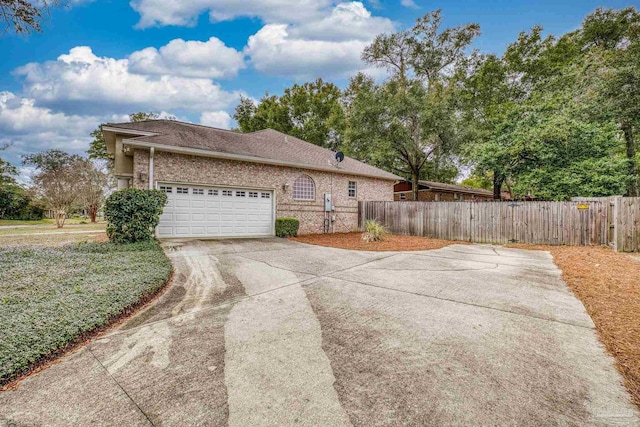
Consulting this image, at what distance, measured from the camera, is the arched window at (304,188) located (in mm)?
12498

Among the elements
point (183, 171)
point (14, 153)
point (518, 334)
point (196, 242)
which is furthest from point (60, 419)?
point (14, 153)

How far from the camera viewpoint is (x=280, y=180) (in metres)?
11.9

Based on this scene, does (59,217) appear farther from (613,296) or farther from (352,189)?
(613,296)

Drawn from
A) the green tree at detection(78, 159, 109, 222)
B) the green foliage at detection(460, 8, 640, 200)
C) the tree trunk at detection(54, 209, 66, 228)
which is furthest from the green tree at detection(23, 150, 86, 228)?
the green foliage at detection(460, 8, 640, 200)

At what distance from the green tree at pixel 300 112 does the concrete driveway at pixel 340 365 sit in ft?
79.3

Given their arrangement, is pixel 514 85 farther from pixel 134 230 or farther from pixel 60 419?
pixel 60 419

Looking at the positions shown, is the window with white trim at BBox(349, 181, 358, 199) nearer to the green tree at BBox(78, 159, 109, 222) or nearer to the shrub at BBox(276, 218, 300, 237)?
the shrub at BBox(276, 218, 300, 237)

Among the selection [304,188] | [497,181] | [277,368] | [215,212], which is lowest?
[277,368]

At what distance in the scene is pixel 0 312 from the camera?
287cm

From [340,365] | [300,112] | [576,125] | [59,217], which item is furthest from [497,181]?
[59,217]

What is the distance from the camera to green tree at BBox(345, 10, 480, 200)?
17.5 meters

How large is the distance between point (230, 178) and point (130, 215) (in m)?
3.71

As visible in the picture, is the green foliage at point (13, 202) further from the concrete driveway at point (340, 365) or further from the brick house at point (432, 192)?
the brick house at point (432, 192)

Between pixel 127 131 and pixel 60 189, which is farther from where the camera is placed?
pixel 60 189
